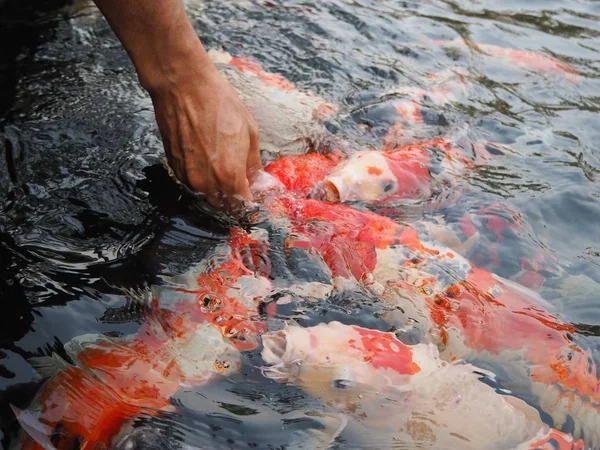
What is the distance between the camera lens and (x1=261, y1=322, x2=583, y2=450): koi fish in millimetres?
2432

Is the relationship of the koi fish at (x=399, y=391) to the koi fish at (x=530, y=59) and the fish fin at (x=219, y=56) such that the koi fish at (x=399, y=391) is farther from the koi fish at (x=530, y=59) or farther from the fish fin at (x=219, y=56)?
the koi fish at (x=530, y=59)

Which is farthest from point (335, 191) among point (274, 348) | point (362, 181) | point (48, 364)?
point (48, 364)

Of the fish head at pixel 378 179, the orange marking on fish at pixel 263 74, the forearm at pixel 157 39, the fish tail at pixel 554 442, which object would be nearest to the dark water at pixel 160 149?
the orange marking on fish at pixel 263 74

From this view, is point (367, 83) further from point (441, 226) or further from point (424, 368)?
point (424, 368)

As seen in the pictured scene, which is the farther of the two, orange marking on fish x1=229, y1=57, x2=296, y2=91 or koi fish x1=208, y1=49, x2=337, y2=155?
orange marking on fish x1=229, y1=57, x2=296, y2=91

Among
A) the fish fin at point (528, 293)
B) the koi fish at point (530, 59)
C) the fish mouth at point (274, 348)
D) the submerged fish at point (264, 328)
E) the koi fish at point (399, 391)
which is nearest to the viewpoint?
the submerged fish at point (264, 328)

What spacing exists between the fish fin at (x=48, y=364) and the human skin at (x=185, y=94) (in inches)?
40.1

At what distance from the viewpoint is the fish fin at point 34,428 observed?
2.16 metres

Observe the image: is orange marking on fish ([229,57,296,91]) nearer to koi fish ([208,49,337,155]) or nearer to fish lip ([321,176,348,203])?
koi fish ([208,49,337,155])

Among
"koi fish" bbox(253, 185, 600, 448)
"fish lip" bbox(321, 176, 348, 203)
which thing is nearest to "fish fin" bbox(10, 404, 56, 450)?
"koi fish" bbox(253, 185, 600, 448)

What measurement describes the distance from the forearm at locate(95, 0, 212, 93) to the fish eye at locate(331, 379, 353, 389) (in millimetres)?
1410

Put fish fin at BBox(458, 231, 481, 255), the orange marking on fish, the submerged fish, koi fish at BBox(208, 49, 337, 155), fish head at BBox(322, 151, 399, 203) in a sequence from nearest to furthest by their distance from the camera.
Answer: the submerged fish
fish fin at BBox(458, 231, 481, 255)
fish head at BBox(322, 151, 399, 203)
koi fish at BBox(208, 49, 337, 155)
the orange marking on fish

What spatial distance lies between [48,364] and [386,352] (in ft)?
4.23

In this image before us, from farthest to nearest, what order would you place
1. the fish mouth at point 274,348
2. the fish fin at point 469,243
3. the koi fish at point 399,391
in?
the fish fin at point 469,243 → the fish mouth at point 274,348 → the koi fish at point 399,391
